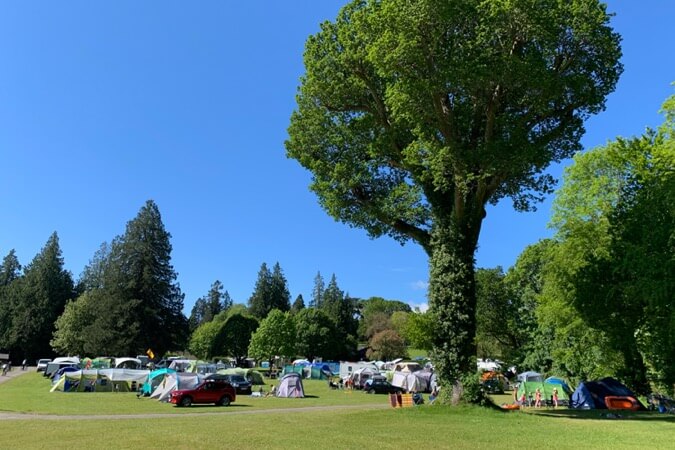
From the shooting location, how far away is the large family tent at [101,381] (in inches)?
1501

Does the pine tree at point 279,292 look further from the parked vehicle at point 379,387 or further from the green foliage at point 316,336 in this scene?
the parked vehicle at point 379,387

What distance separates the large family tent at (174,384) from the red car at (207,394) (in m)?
0.98

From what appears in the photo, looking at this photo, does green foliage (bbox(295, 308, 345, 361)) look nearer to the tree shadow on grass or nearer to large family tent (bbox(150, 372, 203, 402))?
large family tent (bbox(150, 372, 203, 402))

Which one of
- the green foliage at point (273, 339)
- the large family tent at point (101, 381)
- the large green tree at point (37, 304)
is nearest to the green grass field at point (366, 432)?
the large family tent at point (101, 381)

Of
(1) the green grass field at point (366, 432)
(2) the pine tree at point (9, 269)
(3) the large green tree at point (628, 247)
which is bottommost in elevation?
(1) the green grass field at point (366, 432)

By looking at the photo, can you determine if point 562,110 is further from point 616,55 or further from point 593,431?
point 593,431

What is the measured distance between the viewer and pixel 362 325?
126688 millimetres

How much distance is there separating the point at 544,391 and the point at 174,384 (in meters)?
23.5

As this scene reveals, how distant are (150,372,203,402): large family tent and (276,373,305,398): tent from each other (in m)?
7.49

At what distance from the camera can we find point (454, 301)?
21.4 metres

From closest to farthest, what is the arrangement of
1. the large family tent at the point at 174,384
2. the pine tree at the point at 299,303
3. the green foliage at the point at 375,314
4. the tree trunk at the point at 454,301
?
the tree trunk at the point at 454,301 → the large family tent at the point at 174,384 → the green foliage at the point at 375,314 → the pine tree at the point at 299,303

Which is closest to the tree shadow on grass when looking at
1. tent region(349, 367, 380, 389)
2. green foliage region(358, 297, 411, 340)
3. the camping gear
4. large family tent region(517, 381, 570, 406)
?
the camping gear

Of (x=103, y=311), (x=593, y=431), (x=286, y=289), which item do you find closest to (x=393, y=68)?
(x=593, y=431)

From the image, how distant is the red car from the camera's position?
28844 mm
